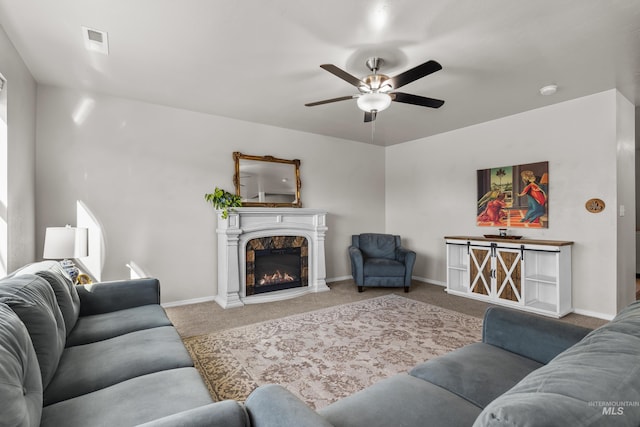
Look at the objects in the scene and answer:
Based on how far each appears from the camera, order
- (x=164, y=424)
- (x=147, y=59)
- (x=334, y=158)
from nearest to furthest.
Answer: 1. (x=164, y=424)
2. (x=147, y=59)
3. (x=334, y=158)

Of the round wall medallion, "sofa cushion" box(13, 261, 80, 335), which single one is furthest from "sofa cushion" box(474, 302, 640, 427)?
the round wall medallion

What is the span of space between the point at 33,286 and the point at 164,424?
132cm

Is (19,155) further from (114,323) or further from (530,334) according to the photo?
(530,334)

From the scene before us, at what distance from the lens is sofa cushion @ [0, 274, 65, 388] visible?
137 cm

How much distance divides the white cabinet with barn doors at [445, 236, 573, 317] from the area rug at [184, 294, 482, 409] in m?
0.87

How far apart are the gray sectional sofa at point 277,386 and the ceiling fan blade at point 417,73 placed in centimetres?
168

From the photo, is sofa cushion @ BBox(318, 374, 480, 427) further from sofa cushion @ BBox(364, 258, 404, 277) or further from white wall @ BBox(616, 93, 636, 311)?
white wall @ BBox(616, 93, 636, 311)

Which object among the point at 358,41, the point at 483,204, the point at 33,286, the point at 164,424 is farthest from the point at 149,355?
the point at 483,204

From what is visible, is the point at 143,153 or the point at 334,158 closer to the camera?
the point at 143,153

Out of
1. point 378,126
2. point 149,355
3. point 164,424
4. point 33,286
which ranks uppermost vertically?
point 378,126

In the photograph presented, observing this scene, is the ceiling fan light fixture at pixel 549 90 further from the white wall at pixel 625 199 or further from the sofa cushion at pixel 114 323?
the sofa cushion at pixel 114 323

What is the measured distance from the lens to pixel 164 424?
855mm

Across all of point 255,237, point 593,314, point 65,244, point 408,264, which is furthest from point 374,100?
point 593,314

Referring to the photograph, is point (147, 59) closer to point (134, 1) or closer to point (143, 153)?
point (134, 1)
